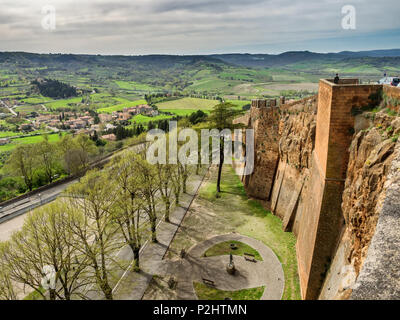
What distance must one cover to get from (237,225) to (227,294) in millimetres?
8432

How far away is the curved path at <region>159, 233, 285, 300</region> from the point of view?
17344 mm

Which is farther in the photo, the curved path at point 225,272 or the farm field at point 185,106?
the farm field at point 185,106

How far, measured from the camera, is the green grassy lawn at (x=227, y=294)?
16594 mm

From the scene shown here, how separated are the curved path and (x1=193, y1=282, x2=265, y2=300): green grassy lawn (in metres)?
0.29

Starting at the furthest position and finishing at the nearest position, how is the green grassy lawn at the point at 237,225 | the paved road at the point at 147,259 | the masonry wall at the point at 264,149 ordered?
the masonry wall at the point at 264,149
the green grassy lawn at the point at 237,225
the paved road at the point at 147,259

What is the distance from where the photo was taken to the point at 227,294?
1697 centimetres

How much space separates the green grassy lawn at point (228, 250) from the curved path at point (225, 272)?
1.13ft

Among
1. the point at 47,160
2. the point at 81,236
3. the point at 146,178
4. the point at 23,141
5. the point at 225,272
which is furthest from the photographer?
the point at 23,141

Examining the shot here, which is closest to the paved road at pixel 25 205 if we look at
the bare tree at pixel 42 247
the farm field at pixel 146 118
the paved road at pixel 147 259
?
the paved road at pixel 147 259

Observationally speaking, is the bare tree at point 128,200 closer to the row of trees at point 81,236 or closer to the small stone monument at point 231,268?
the row of trees at point 81,236

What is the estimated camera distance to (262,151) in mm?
28812

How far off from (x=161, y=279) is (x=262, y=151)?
16.4 m

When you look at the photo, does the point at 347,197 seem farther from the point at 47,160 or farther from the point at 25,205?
the point at 47,160

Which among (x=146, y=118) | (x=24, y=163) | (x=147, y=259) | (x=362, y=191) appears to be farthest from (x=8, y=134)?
(x=362, y=191)
